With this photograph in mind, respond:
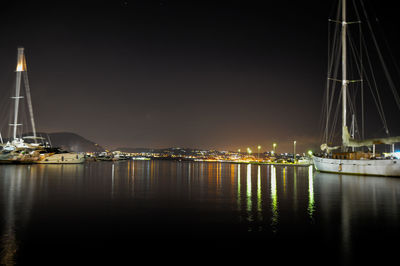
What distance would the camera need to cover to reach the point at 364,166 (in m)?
42.9

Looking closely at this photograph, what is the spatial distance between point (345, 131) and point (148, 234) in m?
46.4

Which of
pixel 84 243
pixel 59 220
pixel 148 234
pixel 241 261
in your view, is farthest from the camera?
pixel 59 220

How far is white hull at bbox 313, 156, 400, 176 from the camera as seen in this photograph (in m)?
39.9

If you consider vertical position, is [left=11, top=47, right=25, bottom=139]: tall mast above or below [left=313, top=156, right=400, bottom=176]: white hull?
above

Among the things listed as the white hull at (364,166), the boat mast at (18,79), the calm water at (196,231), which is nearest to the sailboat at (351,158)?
the white hull at (364,166)

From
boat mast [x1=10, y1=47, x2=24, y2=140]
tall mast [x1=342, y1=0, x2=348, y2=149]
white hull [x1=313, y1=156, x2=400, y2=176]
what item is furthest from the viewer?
boat mast [x1=10, y1=47, x2=24, y2=140]

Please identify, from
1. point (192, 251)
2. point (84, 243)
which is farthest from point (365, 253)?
point (84, 243)

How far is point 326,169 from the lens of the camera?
171 ft

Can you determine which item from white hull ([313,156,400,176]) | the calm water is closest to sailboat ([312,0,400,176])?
white hull ([313,156,400,176])

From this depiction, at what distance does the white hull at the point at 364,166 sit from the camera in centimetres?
3986

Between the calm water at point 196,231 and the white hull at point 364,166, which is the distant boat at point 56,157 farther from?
the calm water at point 196,231

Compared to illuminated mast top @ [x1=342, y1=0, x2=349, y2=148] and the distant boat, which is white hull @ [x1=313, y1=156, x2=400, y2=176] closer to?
illuminated mast top @ [x1=342, y1=0, x2=349, y2=148]

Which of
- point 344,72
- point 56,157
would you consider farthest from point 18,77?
point 344,72

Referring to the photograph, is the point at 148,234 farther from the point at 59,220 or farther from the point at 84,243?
the point at 59,220
